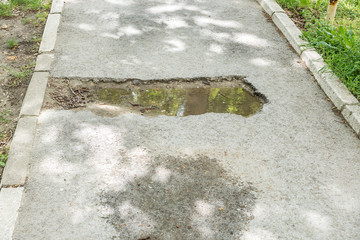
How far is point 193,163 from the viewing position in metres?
3.28

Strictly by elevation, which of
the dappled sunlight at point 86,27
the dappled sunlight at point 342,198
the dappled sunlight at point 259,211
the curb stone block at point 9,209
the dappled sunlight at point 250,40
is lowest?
the curb stone block at point 9,209

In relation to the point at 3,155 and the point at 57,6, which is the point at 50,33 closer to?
the point at 57,6

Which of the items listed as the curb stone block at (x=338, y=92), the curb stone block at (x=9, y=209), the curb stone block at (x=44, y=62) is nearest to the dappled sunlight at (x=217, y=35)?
the curb stone block at (x=338, y=92)

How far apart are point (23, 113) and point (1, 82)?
850 millimetres

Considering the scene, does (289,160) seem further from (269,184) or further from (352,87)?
(352,87)

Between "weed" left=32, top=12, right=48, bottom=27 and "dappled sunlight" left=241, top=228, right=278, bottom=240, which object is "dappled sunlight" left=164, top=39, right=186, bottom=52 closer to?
"weed" left=32, top=12, right=48, bottom=27

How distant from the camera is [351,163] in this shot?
340 cm

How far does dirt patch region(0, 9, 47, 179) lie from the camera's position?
12.2 feet

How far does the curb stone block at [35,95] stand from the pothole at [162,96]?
0.08 m

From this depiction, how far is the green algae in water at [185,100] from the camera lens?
398cm

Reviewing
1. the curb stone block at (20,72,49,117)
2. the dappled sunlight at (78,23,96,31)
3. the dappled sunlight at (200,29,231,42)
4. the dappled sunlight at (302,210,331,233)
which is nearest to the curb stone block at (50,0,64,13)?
the dappled sunlight at (78,23,96,31)

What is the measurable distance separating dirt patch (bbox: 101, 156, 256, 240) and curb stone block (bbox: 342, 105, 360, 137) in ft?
4.84

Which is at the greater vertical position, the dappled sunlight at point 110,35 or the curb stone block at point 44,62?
the dappled sunlight at point 110,35

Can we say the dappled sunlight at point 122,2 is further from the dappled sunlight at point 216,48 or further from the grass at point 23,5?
the dappled sunlight at point 216,48
